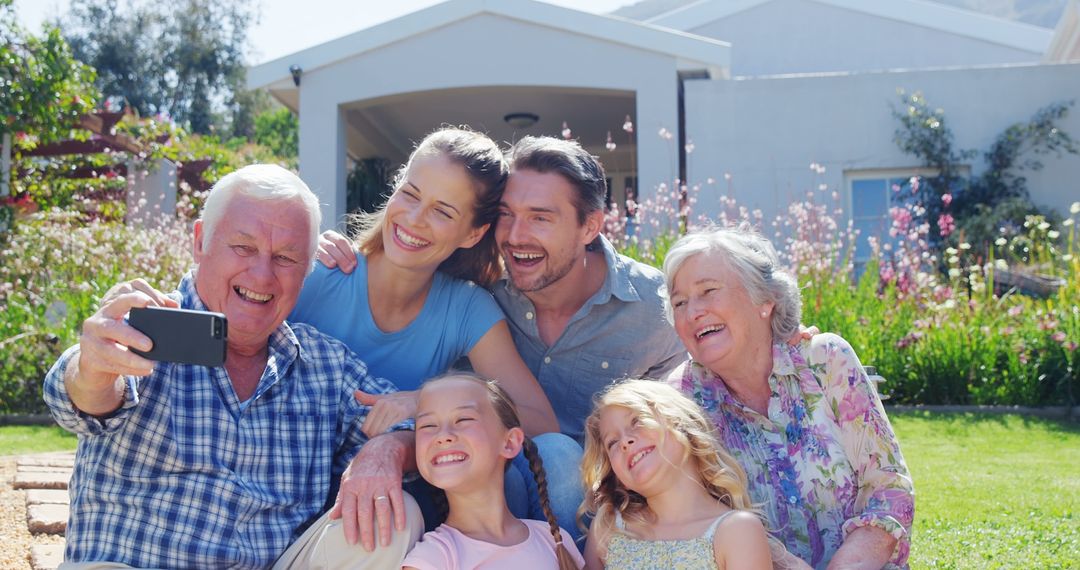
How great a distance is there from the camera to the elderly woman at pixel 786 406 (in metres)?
2.56

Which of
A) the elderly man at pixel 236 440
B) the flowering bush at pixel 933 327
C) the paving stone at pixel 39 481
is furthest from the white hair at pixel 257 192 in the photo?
the flowering bush at pixel 933 327

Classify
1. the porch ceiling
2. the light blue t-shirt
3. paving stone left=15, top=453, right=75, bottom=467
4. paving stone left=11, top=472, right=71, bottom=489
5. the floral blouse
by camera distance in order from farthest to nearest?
1. the porch ceiling
2. paving stone left=15, top=453, right=75, bottom=467
3. paving stone left=11, top=472, right=71, bottom=489
4. the light blue t-shirt
5. the floral blouse

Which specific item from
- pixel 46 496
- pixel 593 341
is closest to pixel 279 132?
pixel 46 496

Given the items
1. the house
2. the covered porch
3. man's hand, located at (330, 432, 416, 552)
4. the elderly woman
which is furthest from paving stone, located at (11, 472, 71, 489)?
the house

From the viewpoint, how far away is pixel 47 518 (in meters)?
3.76

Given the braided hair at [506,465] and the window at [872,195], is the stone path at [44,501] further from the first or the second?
the window at [872,195]

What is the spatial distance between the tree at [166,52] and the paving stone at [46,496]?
24.9 m

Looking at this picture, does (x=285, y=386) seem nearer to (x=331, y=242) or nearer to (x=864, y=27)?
(x=331, y=242)

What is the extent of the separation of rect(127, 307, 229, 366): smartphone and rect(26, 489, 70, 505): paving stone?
2.39 meters

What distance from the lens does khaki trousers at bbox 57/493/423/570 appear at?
2.27 m

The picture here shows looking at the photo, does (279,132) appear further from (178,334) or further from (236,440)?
(178,334)

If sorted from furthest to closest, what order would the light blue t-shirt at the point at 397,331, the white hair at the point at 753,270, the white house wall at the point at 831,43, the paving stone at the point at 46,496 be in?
the white house wall at the point at 831,43 → the paving stone at the point at 46,496 → the light blue t-shirt at the point at 397,331 → the white hair at the point at 753,270

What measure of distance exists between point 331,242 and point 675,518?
1509 mm

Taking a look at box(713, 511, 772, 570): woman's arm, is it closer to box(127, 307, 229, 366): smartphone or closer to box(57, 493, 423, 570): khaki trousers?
box(57, 493, 423, 570): khaki trousers
